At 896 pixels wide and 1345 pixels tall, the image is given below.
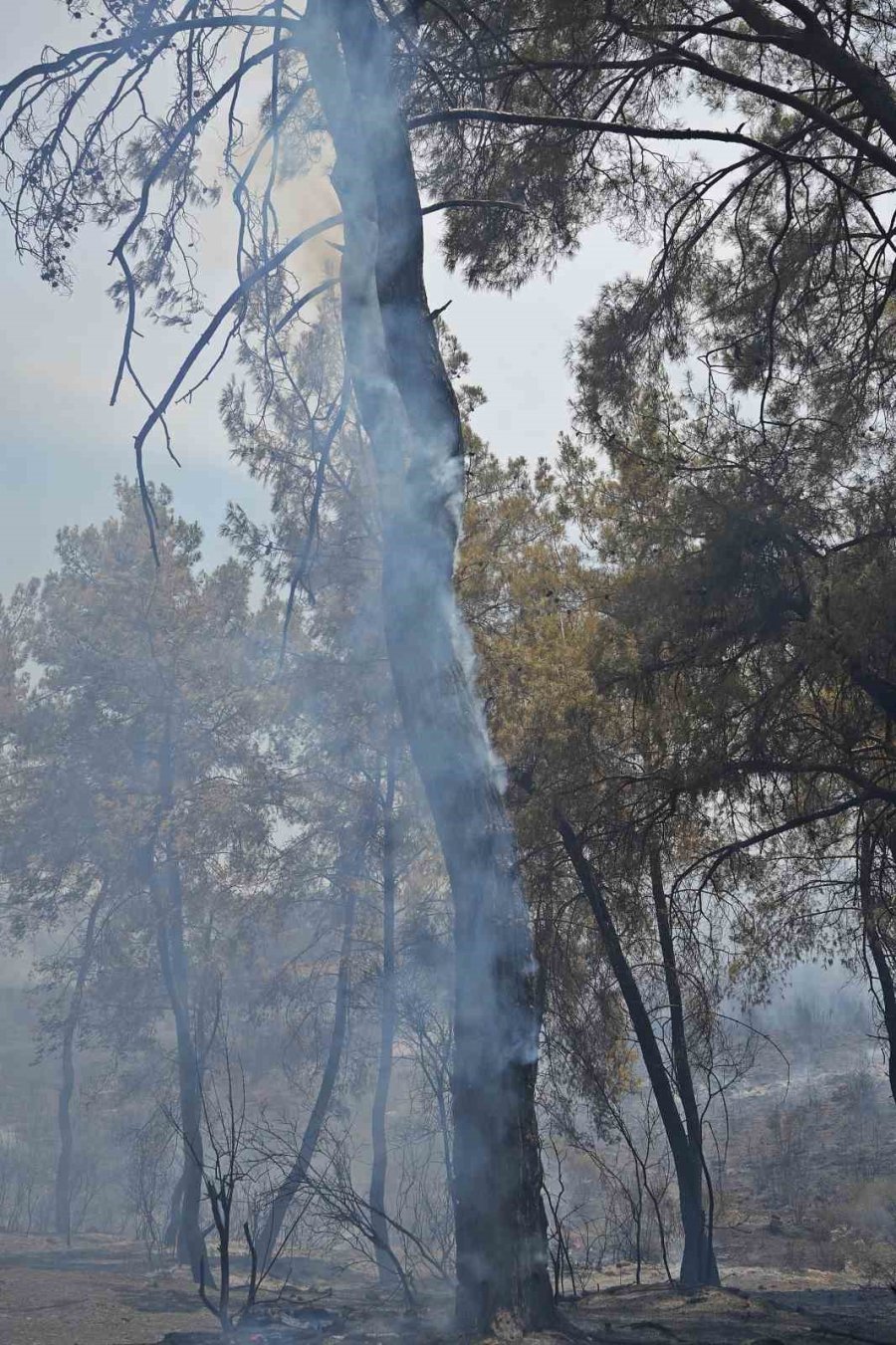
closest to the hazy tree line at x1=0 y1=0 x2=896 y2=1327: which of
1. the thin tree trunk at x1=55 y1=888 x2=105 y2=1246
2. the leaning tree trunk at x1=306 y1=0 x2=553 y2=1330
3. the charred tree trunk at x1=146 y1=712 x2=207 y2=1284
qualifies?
the leaning tree trunk at x1=306 y1=0 x2=553 y2=1330

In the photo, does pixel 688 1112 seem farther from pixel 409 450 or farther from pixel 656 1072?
pixel 409 450

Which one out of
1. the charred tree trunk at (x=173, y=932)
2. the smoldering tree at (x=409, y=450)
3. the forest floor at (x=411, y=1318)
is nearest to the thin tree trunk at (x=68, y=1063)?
the charred tree trunk at (x=173, y=932)

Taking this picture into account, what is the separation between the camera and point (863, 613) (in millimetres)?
7020

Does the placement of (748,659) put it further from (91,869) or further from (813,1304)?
(91,869)

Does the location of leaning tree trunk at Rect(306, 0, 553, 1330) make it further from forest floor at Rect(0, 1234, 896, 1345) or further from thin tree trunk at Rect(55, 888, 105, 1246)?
thin tree trunk at Rect(55, 888, 105, 1246)

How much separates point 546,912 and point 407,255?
5.14 m

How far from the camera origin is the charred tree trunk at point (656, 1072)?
9203mm

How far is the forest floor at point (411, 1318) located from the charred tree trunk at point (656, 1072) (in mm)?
740

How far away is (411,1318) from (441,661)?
140 inches

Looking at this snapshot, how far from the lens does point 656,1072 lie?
10125mm

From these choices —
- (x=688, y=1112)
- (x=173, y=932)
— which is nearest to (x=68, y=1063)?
(x=173, y=932)

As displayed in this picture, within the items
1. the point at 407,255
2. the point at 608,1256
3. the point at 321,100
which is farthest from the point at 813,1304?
the point at 608,1256

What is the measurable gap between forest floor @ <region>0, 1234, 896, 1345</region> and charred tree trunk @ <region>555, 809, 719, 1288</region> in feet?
2.43

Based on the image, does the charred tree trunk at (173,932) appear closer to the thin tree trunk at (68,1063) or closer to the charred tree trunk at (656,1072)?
the thin tree trunk at (68,1063)
